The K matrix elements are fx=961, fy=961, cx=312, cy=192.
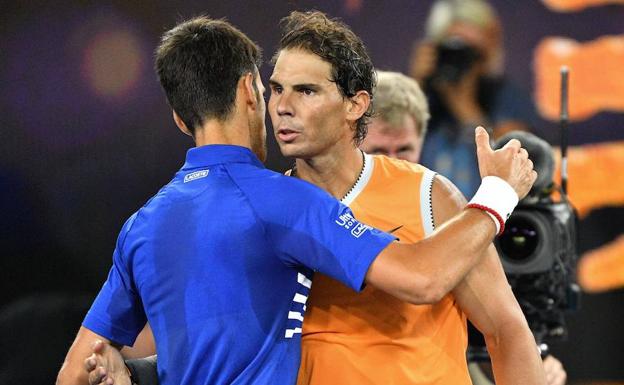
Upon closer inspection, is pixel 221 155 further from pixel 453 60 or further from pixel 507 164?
pixel 453 60

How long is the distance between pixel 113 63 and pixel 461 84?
160 cm

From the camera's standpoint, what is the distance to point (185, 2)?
438 cm

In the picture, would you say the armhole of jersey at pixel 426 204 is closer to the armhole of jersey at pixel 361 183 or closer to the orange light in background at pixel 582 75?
the armhole of jersey at pixel 361 183

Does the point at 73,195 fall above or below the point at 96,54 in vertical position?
below

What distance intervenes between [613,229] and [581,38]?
0.94m

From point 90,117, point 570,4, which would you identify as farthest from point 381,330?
point 570,4

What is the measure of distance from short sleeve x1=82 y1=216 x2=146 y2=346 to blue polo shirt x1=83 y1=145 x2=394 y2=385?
0.27 ft

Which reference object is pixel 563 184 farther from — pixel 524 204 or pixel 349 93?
pixel 349 93

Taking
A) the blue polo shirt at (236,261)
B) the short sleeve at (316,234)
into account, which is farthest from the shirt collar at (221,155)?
the short sleeve at (316,234)

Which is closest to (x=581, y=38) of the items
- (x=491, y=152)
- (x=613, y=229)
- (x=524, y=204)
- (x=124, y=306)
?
(x=613, y=229)

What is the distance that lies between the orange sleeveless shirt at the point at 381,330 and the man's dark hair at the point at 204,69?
1.25 ft

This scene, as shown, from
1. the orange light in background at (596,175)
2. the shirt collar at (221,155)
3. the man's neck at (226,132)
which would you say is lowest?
the orange light in background at (596,175)

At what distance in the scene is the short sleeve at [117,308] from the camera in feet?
6.52

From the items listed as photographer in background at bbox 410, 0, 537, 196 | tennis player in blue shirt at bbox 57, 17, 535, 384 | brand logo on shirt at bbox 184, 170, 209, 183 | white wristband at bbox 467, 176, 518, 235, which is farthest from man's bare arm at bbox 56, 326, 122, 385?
photographer in background at bbox 410, 0, 537, 196
